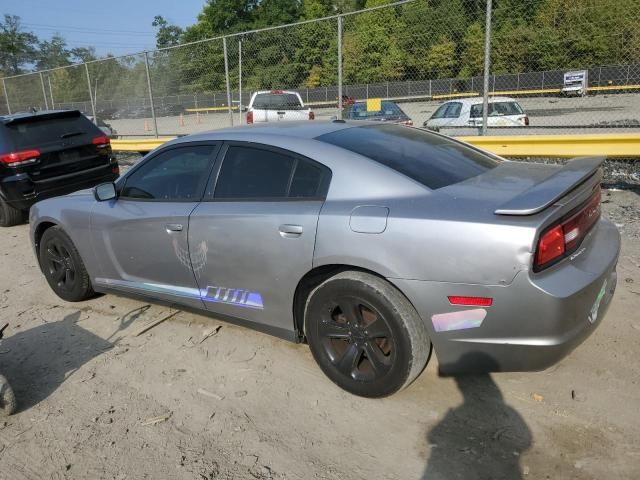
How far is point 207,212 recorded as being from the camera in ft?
11.0

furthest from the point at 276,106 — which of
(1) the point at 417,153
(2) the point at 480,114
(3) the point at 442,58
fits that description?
(1) the point at 417,153

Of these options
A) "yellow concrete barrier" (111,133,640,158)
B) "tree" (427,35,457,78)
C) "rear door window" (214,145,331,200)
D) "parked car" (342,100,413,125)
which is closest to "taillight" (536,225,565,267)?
"rear door window" (214,145,331,200)

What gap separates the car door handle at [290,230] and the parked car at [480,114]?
344 inches

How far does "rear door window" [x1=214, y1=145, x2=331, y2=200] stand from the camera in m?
3.02

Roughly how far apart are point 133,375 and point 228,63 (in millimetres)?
8520

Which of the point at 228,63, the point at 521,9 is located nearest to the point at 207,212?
the point at 521,9

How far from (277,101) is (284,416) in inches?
424

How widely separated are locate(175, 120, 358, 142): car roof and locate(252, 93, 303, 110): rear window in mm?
8930

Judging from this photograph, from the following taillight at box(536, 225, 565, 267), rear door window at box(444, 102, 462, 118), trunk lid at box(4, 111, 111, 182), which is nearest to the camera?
taillight at box(536, 225, 565, 267)

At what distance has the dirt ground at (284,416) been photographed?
242 centimetres

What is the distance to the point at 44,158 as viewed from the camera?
729cm

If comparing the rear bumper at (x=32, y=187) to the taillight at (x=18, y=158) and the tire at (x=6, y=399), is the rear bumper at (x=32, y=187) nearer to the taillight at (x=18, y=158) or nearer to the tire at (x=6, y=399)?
the taillight at (x=18, y=158)

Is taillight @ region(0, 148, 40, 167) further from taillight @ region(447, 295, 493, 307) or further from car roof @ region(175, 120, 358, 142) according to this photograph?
taillight @ region(447, 295, 493, 307)

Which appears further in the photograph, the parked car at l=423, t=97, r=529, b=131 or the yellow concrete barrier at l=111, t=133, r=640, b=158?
the parked car at l=423, t=97, r=529, b=131
